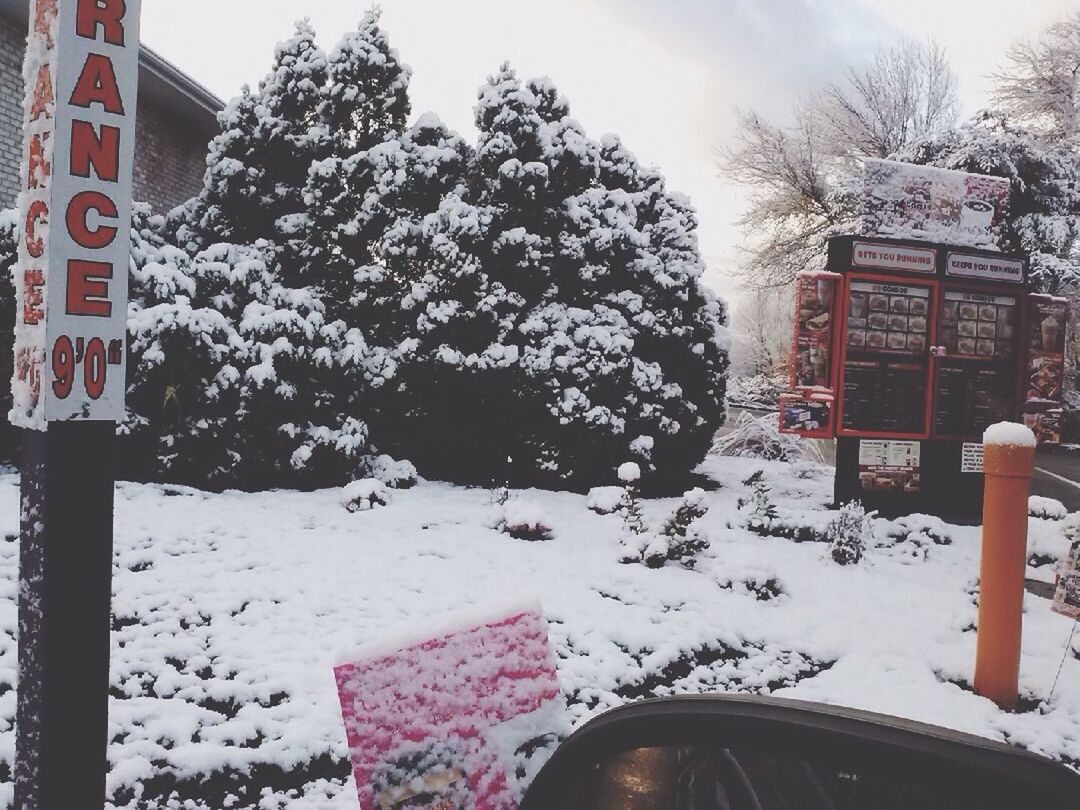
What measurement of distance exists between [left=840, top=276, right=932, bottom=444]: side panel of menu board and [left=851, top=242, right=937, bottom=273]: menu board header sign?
7.4 inches

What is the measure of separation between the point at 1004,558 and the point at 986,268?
249 inches

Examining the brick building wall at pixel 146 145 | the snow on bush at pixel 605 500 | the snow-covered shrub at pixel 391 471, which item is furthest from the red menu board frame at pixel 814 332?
the brick building wall at pixel 146 145

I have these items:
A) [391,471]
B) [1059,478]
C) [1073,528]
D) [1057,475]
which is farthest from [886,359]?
[1057,475]

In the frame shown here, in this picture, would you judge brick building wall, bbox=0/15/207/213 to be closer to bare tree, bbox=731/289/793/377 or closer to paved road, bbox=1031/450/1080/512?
paved road, bbox=1031/450/1080/512

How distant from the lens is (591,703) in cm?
387

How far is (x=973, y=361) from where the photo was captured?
9.17m

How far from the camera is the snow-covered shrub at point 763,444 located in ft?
44.3

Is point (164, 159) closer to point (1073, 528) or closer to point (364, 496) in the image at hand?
point (364, 496)

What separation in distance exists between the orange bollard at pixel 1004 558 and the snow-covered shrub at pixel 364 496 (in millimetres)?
5388

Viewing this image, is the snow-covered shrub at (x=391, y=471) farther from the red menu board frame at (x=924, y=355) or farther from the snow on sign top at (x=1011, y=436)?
the snow on sign top at (x=1011, y=436)

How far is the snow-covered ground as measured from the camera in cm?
334

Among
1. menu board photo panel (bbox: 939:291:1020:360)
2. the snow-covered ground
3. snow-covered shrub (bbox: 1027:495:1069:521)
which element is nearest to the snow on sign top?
the snow-covered ground

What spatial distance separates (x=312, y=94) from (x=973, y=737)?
35.3 feet

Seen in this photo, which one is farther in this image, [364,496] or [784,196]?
[784,196]
